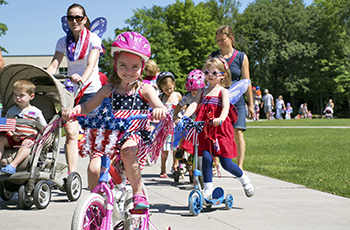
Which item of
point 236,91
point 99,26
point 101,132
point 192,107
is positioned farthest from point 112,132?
point 99,26

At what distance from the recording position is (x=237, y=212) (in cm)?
466

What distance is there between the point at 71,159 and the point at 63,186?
1.63ft

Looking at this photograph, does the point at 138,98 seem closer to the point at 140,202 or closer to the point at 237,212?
the point at 140,202

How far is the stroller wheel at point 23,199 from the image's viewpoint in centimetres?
467

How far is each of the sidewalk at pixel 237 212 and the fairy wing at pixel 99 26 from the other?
242cm

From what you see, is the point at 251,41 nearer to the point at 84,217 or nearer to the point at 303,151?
the point at 303,151

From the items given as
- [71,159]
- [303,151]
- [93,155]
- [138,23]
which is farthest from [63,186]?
[138,23]

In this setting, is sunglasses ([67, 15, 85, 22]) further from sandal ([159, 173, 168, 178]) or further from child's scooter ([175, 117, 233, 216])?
sandal ([159, 173, 168, 178])

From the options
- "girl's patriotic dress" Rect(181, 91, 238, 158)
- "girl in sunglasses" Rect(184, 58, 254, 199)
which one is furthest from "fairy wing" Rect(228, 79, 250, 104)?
"girl's patriotic dress" Rect(181, 91, 238, 158)

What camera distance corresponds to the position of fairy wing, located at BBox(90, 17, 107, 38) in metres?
6.78

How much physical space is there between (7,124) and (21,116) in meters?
0.39

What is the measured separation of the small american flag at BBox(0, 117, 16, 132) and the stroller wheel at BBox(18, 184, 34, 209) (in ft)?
2.14

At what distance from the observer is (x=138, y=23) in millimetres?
47188

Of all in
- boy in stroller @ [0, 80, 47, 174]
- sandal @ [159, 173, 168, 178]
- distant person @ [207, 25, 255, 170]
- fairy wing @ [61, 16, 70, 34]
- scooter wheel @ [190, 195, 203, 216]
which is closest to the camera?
scooter wheel @ [190, 195, 203, 216]
